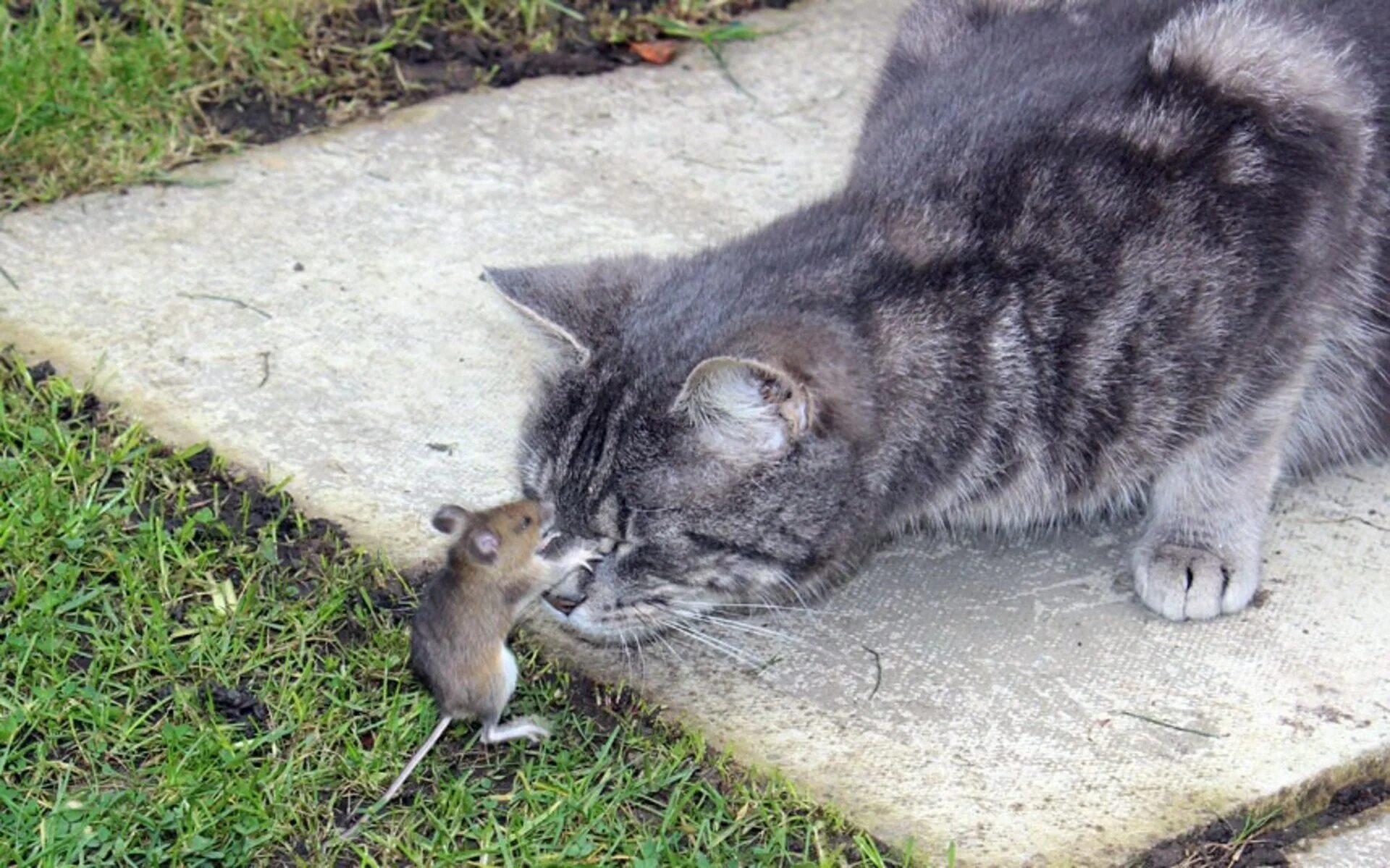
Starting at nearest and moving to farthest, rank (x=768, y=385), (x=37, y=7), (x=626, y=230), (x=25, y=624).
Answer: (x=768, y=385) < (x=25, y=624) < (x=626, y=230) < (x=37, y=7)

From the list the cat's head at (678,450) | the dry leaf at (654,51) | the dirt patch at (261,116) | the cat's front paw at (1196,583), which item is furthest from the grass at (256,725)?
the dry leaf at (654,51)

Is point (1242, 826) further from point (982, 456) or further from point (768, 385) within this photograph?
point (768, 385)

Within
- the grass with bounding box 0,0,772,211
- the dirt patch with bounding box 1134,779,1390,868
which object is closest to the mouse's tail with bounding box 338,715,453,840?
the dirt patch with bounding box 1134,779,1390,868

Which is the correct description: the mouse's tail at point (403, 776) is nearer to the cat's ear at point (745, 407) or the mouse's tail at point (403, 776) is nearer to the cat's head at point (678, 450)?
the cat's head at point (678, 450)

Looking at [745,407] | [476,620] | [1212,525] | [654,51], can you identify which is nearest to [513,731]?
[476,620]

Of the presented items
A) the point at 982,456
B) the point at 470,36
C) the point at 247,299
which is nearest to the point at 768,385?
the point at 982,456

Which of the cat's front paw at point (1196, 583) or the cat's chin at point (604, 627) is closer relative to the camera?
the cat's chin at point (604, 627)

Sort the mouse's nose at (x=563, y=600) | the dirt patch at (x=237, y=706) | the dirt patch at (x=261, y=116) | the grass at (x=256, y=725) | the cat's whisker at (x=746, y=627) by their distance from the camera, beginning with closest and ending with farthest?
the grass at (x=256, y=725), the dirt patch at (x=237, y=706), the mouse's nose at (x=563, y=600), the cat's whisker at (x=746, y=627), the dirt patch at (x=261, y=116)
